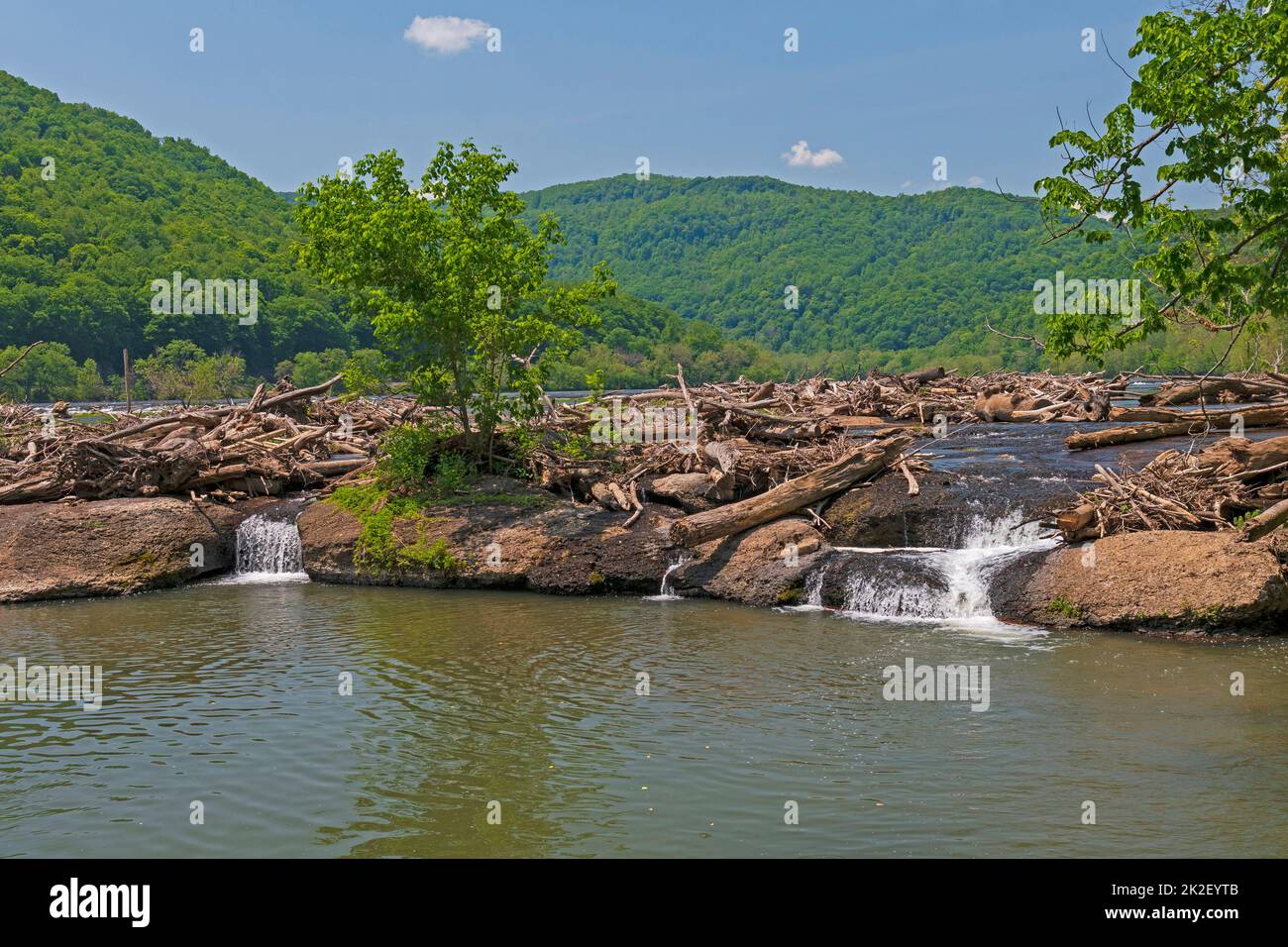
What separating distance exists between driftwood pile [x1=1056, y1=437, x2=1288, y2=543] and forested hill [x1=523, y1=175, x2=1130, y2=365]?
72632 mm

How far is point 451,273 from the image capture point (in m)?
20.4

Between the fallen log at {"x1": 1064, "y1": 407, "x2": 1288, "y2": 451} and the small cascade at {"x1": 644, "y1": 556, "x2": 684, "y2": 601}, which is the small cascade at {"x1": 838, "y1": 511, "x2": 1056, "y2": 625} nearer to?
the small cascade at {"x1": 644, "y1": 556, "x2": 684, "y2": 601}

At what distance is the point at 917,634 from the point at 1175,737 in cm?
→ 486

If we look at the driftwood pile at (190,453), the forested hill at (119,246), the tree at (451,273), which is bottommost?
the driftwood pile at (190,453)

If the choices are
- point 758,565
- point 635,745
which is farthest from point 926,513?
point 635,745

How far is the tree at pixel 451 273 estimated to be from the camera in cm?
2030

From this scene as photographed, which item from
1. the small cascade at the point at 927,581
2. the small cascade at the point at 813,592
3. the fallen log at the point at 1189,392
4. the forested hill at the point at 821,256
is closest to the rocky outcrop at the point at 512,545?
the small cascade at the point at 813,592

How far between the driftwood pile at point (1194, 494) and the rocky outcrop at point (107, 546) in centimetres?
1438

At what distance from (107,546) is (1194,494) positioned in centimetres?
1720

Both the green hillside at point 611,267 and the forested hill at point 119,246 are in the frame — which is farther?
the green hillside at point 611,267

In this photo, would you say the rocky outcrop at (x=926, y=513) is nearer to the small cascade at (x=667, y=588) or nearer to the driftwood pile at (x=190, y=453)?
the small cascade at (x=667, y=588)

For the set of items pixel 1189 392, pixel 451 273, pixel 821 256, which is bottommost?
pixel 1189 392

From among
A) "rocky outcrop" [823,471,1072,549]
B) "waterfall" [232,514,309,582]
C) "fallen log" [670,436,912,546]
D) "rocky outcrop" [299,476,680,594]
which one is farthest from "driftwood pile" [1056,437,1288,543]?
"waterfall" [232,514,309,582]

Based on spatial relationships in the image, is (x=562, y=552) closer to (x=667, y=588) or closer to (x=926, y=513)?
(x=667, y=588)
